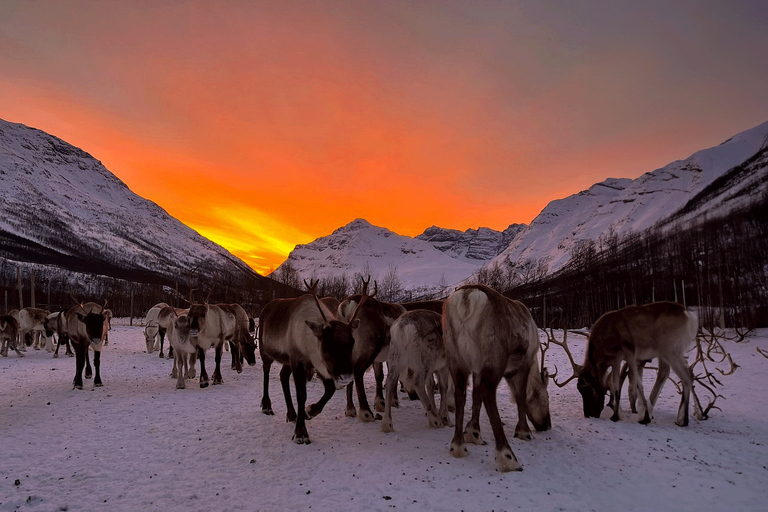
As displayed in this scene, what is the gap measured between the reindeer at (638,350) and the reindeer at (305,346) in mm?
4965

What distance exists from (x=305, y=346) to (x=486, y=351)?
126 inches

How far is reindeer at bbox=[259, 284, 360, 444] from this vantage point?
21.5 ft

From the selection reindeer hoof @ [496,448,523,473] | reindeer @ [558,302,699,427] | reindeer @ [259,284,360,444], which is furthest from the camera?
reindeer @ [558,302,699,427]

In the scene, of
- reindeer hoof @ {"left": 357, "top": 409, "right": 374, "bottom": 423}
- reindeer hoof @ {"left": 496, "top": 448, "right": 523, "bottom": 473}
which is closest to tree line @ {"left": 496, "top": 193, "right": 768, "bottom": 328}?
reindeer hoof @ {"left": 357, "top": 409, "right": 374, "bottom": 423}

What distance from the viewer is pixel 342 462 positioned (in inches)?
236

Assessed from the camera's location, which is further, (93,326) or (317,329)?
(93,326)

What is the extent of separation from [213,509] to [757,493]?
260 inches

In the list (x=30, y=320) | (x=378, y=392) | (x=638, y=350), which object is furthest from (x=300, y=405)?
(x=30, y=320)

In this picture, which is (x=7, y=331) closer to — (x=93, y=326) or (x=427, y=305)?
(x=93, y=326)

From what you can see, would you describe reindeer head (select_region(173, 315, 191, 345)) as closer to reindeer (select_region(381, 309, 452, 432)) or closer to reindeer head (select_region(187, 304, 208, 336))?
reindeer head (select_region(187, 304, 208, 336))

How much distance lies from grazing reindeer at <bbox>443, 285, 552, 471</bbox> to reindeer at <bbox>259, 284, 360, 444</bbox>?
168 cm

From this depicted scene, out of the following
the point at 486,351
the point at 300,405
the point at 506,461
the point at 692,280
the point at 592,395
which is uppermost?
the point at 486,351

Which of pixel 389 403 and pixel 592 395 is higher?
pixel 389 403

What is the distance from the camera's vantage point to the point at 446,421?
7.87 meters
